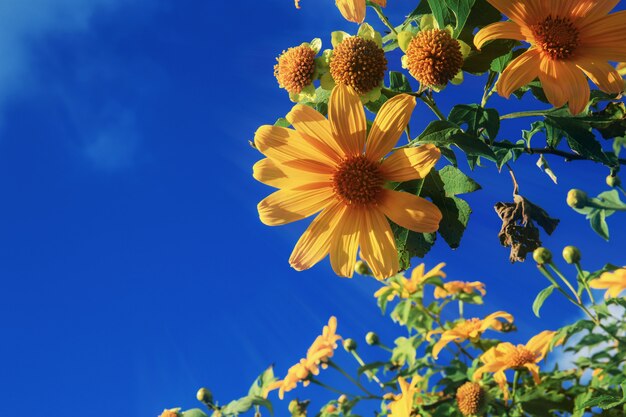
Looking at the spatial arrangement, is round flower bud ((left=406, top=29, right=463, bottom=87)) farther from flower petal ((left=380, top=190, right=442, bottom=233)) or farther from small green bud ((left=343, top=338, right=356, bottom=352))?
small green bud ((left=343, top=338, right=356, bottom=352))

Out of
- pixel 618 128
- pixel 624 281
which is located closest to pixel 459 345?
pixel 624 281

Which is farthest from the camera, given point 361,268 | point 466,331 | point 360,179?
point 361,268

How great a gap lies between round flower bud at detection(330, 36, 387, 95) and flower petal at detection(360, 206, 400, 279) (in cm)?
32

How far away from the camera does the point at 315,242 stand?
1.40 meters

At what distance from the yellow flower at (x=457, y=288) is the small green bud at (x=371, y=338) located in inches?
18.8

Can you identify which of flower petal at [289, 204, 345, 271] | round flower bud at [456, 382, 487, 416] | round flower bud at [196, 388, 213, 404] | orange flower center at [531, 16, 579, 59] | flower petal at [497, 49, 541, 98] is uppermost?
round flower bud at [196, 388, 213, 404]

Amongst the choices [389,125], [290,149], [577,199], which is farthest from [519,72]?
[577,199]

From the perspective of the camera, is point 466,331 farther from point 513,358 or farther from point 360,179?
point 360,179

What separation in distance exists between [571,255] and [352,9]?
5.48 feet

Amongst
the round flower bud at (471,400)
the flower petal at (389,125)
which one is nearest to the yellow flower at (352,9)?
the flower petal at (389,125)

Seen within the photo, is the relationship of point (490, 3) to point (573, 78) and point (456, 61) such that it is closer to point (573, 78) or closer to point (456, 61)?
point (456, 61)

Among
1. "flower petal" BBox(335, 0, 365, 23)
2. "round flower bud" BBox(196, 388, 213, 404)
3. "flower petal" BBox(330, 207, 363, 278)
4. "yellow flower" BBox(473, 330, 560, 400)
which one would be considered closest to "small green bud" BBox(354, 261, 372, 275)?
"yellow flower" BBox(473, 330, 560, 400)

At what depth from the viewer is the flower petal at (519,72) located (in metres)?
1.18

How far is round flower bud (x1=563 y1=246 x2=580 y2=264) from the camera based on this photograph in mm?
2481
